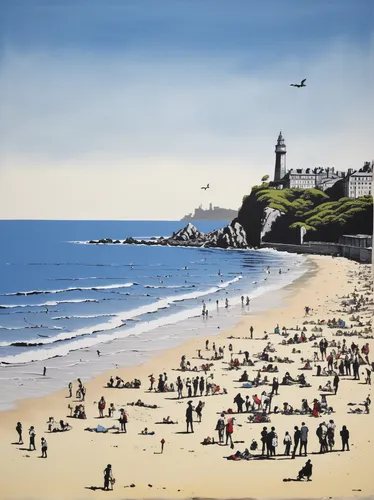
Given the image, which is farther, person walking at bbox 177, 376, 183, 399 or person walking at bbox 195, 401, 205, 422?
person walking at bbox 177, 376, 183, 399

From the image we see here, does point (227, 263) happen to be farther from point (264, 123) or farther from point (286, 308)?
point (264, 123)

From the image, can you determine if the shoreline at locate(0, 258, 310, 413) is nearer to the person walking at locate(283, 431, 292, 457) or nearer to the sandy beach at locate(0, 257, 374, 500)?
the sandy beach at locate(0, 257, 374, 500)

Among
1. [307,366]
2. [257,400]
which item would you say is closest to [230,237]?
[307,366]

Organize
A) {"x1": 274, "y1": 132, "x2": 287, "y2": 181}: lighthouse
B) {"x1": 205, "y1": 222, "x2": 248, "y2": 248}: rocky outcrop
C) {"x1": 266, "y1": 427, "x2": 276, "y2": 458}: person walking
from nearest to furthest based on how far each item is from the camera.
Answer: {"x1": 266, "y1": 427, "x2": 276, "y2": 458}: person walking < {"x1": 274, "y1": 132, "x2": 287, "y2": 181}: lighthouse < {"x1": 205, "y1": 222, "x2": 248, "y2": 248}: rocky outcrop

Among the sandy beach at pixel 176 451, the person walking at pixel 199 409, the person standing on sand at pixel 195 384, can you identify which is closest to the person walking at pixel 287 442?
the sandy beach at pixel 176 451

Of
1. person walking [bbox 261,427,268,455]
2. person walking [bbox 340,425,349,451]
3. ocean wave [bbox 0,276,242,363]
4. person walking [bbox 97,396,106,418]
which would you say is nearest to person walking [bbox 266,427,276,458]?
person walking [bbox 261,427,268,455]

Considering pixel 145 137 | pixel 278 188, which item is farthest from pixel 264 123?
pixel 145 137

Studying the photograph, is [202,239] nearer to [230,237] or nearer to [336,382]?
[230,237]
